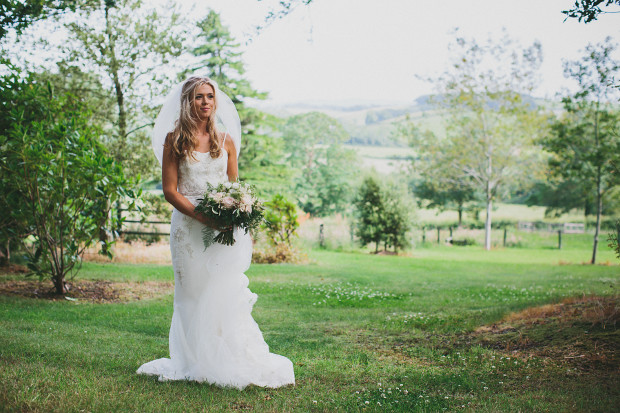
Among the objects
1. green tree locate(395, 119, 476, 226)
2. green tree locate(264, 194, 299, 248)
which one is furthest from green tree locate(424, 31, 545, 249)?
green tree locate(264, 194, 299, 248)

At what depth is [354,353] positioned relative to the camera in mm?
6152

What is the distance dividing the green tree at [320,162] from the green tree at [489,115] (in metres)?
14.5

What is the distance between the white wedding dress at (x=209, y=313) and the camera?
463 cm

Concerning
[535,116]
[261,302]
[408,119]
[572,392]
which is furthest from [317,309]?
[408,119]

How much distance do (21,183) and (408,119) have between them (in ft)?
102

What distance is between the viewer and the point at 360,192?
2431 centimetres

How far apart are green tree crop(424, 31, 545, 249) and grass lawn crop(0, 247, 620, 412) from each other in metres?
22.0

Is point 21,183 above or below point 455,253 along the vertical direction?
above

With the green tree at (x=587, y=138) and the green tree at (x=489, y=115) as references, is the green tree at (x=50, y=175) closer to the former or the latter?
the green tree at (x=587, y=138)

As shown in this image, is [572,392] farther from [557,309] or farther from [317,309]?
[317,309]

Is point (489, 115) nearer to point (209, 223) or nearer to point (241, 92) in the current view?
point (241, 92)

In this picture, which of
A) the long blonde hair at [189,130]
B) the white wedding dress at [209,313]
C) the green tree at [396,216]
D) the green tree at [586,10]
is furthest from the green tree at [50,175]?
the green tree at [396,216]

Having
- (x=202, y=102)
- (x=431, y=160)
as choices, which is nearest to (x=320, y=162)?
(x=431, y=160)

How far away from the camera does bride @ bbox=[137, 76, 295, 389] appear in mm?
4648
